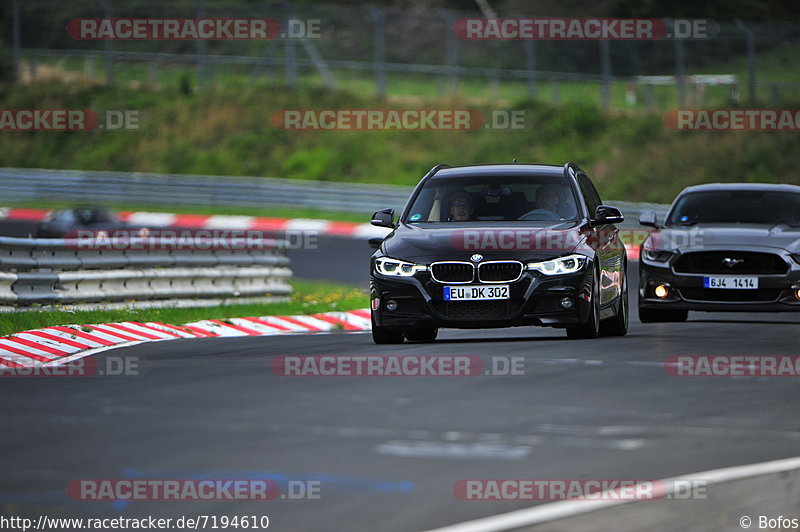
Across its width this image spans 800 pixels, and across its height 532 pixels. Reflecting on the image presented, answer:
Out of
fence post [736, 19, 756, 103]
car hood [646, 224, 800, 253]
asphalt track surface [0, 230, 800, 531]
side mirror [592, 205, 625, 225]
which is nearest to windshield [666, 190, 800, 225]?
car hood [646, 224, 800, 253]

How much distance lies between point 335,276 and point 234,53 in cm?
2691

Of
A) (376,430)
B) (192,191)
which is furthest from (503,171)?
(192,191)

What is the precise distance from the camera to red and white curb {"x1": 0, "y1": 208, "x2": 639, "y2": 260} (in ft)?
120

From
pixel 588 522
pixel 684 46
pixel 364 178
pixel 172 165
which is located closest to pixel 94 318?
pixel 588 522

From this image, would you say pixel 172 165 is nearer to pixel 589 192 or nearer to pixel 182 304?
pixel 182 304

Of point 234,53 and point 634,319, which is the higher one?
point 234,53

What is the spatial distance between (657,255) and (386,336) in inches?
166

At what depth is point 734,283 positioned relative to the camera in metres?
16.2

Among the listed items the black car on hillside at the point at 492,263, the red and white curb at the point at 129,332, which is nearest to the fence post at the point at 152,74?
the red and white curb at the point at 129,332

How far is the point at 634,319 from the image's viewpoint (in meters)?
18.8

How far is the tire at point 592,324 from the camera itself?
13.5m

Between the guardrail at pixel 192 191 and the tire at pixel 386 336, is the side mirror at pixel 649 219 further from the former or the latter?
the guardrail at pixel 192 191

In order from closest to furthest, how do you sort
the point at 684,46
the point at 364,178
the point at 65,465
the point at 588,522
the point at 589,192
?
the point at 588,522 < the point at 65,465 < the point at 589,192 < the point at 684,46 < the point at 364,178

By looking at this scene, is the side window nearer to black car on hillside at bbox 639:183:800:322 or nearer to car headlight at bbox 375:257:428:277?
black car on hillside at bbox 639:183:800:322
